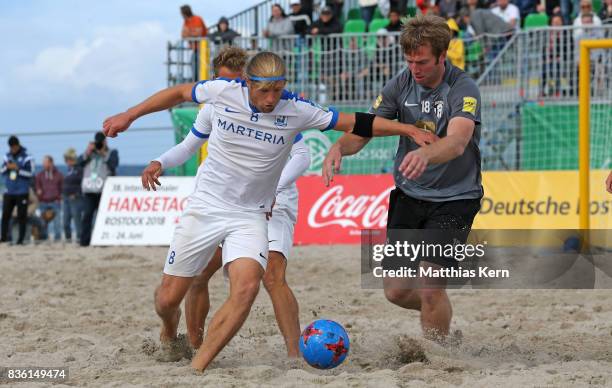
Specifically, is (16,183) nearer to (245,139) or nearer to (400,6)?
(400,6)

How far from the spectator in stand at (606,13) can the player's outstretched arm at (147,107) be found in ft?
36.7

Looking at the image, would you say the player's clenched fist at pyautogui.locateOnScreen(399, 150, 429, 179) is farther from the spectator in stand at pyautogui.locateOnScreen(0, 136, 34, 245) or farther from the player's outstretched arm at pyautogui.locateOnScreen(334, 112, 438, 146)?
the spectator in stand at pyautogui.locateOnScreen(0, 136, 34, 245)

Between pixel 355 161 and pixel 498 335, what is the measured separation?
8.79 m

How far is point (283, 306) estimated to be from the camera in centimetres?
600

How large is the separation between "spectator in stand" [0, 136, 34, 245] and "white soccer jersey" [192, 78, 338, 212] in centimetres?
1178

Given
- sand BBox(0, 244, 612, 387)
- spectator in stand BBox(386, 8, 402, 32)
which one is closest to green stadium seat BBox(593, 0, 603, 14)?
spectator in stand BBox(386, 8, 402, 32)

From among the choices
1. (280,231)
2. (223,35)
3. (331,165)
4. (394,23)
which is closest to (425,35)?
(331,165)

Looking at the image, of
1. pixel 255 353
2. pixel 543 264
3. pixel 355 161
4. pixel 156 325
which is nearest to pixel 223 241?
pixel 255 353

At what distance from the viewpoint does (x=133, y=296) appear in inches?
377

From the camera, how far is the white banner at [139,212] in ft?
50.4

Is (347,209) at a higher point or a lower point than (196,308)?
lower

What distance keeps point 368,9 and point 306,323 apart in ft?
33.5

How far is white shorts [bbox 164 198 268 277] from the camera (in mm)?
5492

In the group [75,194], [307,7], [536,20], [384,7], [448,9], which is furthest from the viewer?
[307,7]
